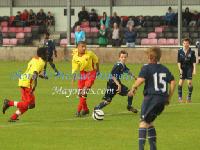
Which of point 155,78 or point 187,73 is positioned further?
point 187,73

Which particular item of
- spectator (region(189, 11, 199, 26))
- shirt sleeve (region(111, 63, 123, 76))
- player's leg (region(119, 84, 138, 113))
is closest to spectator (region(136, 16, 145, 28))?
spectator (region(189, 11, 199, 26))

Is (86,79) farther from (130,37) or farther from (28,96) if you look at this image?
(130,37)

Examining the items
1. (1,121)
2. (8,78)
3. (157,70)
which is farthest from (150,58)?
(8,78)

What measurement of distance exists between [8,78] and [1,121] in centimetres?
1601

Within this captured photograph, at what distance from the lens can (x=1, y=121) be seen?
2006 cm

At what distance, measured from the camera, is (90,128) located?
733 inches

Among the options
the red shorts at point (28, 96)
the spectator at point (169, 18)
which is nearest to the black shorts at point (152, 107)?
the red shorts at point (28, 96)

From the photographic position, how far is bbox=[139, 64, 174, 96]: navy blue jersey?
14.2 m

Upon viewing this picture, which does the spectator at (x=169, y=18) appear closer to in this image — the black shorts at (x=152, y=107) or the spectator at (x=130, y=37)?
the spectator at (x=130, y=37)

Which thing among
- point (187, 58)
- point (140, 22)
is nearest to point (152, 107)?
point (187, 58)

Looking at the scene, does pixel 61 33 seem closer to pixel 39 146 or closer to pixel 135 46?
pixel 135 46

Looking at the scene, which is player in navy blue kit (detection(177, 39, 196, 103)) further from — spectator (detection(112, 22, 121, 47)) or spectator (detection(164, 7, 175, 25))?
spectator (detection(164, 7, 175, 25))

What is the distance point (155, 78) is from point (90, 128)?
468cm

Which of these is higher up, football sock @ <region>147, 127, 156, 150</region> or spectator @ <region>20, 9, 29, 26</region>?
spectator @ <region>20, 9, 29, 26</region>
